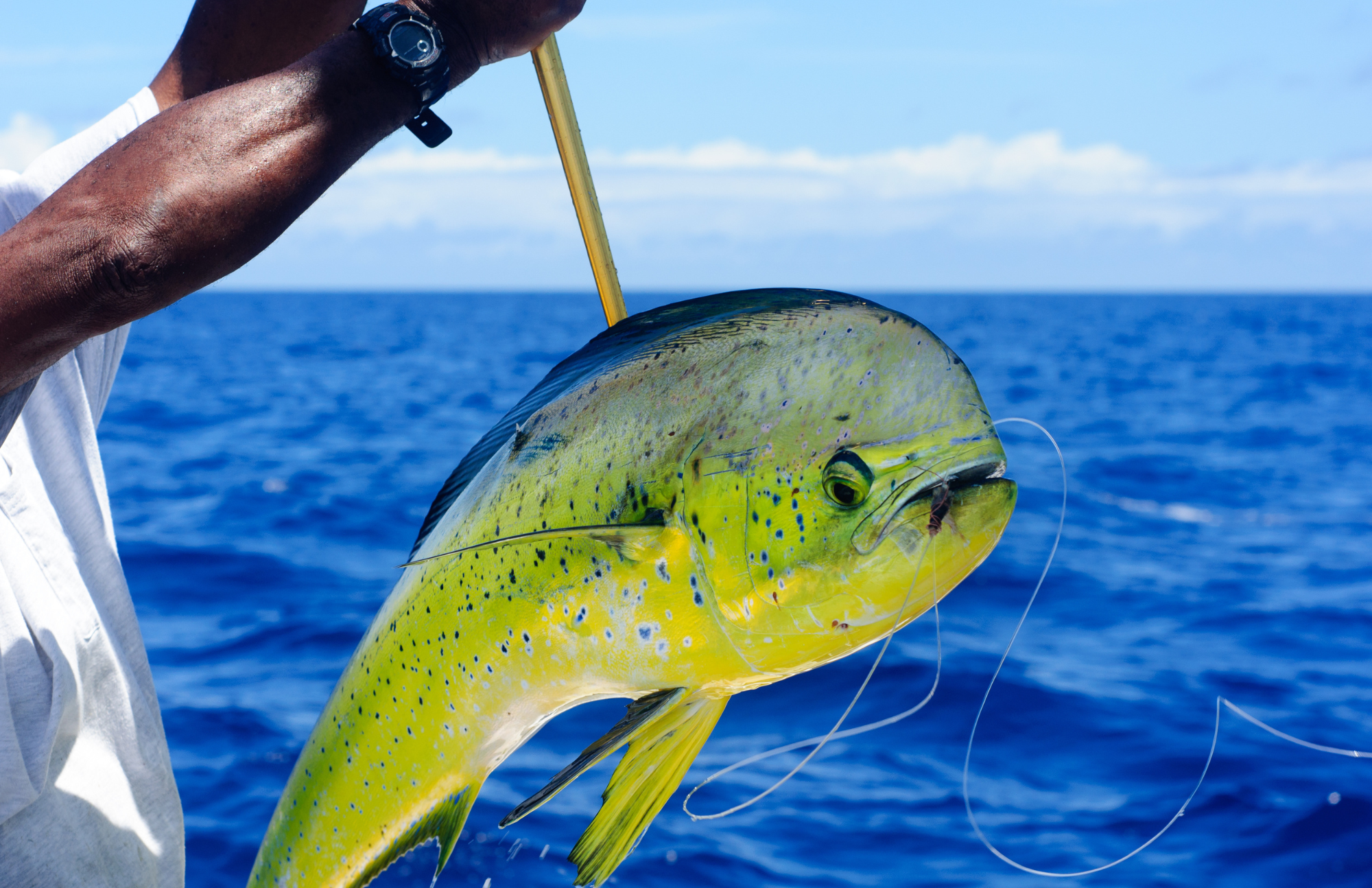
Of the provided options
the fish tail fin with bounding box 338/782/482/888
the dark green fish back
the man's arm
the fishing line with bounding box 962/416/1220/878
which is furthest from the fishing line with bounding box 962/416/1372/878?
the man's arm

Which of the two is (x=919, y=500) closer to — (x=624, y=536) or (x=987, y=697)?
(x=624, y=536)

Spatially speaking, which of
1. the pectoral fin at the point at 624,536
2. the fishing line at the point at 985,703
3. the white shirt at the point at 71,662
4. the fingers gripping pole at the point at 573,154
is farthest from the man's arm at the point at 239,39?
the fishing line at the point at 985,703

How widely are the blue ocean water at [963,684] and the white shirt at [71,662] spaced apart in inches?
111

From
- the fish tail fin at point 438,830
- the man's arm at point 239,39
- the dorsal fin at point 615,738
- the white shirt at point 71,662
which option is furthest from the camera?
the man's arm at point 239,39

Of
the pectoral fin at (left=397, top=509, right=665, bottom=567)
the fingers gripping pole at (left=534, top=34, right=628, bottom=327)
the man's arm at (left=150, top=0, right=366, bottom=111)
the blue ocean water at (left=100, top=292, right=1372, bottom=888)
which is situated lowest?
the blue ocean water at (left=100, top=292, right=1372, bottom=888)

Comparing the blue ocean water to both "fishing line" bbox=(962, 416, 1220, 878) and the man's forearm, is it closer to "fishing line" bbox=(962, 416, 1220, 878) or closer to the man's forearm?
"fishing line" bbox=(962, 416, 1220, 878)

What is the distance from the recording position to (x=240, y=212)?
2.94 feet

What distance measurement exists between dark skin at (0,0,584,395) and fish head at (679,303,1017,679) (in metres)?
0.43

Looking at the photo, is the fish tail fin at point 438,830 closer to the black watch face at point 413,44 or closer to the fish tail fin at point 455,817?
the fish tail fin at point 455,817

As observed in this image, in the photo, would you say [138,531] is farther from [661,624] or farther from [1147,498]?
[1147,498]

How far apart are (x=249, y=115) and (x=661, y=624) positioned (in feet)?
1.92

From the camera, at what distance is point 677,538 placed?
1000mm

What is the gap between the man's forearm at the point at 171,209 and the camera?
2.87 ft

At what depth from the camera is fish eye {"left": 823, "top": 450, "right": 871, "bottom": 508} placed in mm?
952
